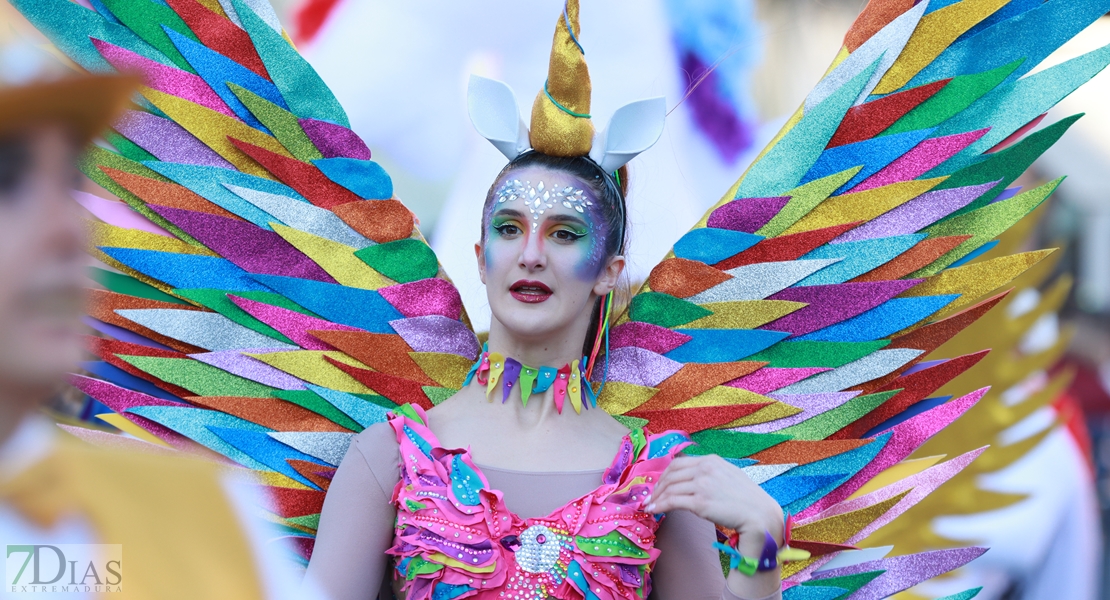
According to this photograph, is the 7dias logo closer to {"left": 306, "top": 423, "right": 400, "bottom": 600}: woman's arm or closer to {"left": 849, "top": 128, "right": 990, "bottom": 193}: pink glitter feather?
{"left": 306, "top": 423, "right": 400, "bottom": 600}: woman's arm

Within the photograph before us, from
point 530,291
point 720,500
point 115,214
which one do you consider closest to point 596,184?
point 530,291

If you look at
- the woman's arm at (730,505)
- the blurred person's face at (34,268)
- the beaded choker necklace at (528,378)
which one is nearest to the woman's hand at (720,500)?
the woman's arm at (730,505)

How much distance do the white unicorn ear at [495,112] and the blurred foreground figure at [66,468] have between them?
1156mm

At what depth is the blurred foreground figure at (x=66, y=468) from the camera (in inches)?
14.8

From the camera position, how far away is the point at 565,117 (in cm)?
156

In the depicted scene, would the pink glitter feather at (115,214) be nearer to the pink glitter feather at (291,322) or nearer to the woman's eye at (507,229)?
the pink glitter feather at (291,322)

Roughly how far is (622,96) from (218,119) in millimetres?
923

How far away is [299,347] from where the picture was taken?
1603mm

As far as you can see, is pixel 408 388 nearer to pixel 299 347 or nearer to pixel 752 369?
pixel 299 347

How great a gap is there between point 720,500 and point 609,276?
44cm

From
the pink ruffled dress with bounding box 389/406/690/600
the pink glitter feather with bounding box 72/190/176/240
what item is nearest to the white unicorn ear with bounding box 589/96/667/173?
the pink ruffled dress with bounding box 389/406/690/600

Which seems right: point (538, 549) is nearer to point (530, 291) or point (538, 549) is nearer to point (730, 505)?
point (730, 505)

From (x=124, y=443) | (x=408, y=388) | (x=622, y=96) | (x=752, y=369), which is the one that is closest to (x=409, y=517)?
(x=408, y=388)

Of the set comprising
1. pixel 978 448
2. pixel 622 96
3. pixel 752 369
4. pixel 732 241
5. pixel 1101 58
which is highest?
pixel 622 96
